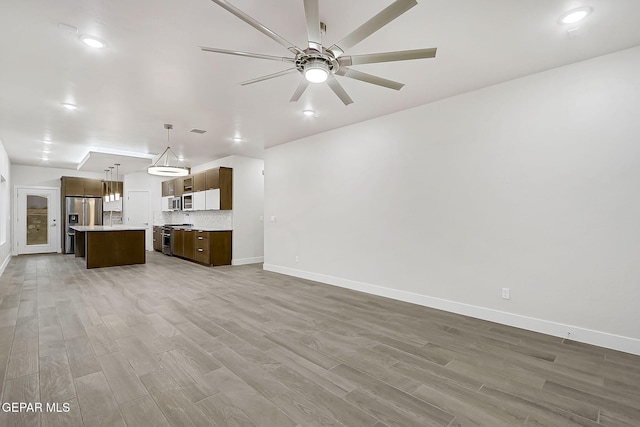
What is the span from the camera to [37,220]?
377 inches

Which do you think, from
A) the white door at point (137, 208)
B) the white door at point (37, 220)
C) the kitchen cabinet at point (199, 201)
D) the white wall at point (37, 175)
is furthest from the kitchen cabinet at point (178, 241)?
the white wall at point (37, 175)

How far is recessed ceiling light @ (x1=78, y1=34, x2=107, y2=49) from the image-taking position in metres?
2.61

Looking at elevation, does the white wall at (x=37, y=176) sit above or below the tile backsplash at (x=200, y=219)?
above

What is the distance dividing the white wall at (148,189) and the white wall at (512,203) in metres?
8.15

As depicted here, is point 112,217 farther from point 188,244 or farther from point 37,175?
point 188,244

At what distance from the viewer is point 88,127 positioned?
529cm

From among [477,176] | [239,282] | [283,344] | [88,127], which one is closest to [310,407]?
[283,344]

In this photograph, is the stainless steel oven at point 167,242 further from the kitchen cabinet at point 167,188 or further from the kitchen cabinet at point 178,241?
the kitchen cabinet at point 167,188

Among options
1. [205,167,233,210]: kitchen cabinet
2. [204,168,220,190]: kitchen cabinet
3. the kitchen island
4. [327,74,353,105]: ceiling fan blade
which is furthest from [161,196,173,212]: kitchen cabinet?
[327,74,353,105]: ceiling fan blade

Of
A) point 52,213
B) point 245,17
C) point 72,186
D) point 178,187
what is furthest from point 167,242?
point 245,17

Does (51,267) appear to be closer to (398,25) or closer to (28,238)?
(28,238)

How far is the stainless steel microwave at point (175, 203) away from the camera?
30.0 feet

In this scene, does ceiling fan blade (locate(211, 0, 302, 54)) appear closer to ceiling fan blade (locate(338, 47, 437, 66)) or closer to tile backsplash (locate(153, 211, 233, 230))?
ceiling fan blade (locate(338, 47, 437, 66))

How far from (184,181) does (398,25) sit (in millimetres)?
8044
